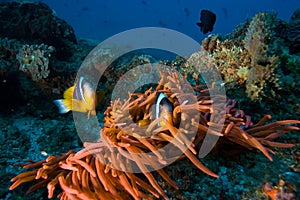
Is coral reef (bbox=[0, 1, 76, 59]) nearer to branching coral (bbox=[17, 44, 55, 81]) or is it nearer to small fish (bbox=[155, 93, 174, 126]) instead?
branching coral (bbox=[17, 44, 55, 81])

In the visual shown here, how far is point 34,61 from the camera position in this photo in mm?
4375

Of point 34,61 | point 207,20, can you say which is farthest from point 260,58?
point 34,61

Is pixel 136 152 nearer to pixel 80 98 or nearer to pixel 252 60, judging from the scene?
pixel 80 98

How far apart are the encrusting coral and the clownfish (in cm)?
100

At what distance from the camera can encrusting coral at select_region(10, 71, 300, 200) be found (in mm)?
1918

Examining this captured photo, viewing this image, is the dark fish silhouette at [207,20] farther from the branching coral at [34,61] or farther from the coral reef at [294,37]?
the branching coral at [34,61]

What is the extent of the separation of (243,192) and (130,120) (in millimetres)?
1121

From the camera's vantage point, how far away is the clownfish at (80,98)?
3172mm

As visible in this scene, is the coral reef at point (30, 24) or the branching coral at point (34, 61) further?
the coral reef at point (30, 24)

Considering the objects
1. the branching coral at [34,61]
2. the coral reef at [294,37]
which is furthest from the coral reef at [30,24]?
the coral reef at [294,37]

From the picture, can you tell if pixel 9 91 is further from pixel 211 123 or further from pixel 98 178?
pixel 211 123

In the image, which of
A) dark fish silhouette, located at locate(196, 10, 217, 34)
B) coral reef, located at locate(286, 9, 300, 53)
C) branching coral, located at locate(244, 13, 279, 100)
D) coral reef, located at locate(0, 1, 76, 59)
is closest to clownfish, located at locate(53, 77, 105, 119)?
branching coral, located at locate(244, 13, 279, 100)

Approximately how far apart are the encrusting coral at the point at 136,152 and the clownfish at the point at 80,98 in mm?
996

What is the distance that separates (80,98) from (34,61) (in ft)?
5.77
